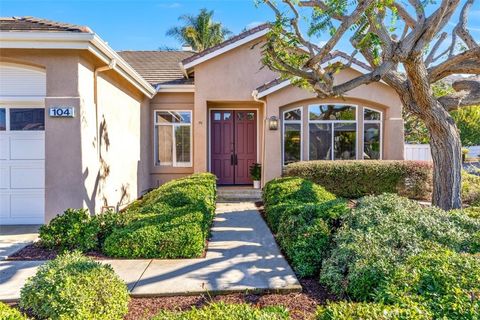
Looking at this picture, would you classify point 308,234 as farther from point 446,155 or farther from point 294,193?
point 446,155

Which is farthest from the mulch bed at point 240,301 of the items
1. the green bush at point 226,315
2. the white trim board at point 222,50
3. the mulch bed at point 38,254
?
the white trim board at point 222,50

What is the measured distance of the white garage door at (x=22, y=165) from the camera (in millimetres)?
7488

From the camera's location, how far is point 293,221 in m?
5.61

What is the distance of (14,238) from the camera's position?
650 cm

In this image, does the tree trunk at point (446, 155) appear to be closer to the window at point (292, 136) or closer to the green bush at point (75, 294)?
the window at point (292, 136)

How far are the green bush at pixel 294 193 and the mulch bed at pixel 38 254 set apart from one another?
3986mm

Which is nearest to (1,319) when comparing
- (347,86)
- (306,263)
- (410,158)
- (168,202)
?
(306,263)

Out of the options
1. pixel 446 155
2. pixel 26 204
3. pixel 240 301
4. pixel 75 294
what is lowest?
pixel 240 301

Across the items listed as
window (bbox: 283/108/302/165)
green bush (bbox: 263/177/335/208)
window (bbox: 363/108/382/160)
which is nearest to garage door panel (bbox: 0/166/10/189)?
green bush (bbox: 263/177/335/208)

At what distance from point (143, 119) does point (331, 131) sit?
22.0ft

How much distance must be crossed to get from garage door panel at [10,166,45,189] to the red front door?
6.54 metres

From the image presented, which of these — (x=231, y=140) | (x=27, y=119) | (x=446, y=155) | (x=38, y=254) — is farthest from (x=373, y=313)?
(x=231, y=140)

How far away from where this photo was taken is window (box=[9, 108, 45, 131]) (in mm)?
7453

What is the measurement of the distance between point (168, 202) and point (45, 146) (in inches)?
111
